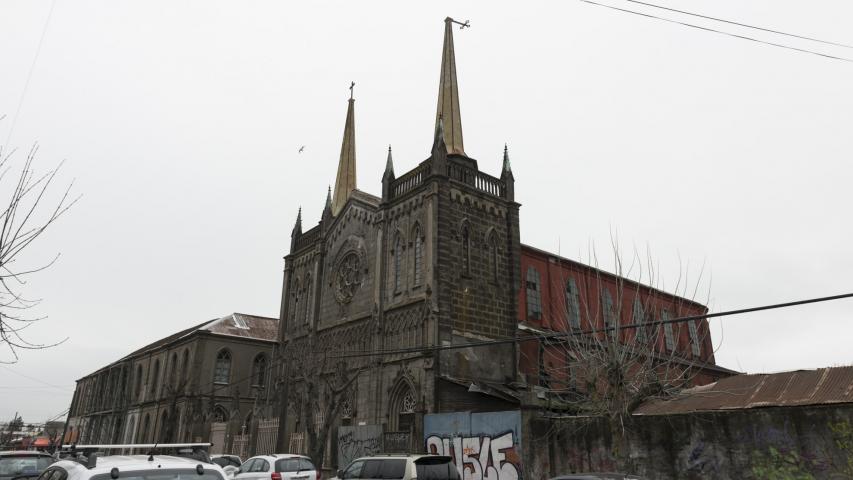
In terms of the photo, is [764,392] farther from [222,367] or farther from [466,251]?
[222,367]

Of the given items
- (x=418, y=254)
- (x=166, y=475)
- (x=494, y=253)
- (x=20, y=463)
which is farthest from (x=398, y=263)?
(x=166, y=475)

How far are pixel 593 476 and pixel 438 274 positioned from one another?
16.0 metres

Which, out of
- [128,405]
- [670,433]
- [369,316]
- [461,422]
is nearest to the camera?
[670,433]

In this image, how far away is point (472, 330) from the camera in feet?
81.9

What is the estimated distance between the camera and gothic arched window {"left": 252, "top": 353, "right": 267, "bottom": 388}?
145ft

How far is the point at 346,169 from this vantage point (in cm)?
3869

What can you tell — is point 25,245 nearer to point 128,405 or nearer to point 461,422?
point 461,422

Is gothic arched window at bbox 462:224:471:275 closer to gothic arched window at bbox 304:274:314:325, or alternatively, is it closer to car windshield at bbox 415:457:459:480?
gothic arched window at bbox 304:274:314:325

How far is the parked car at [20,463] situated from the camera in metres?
13.6

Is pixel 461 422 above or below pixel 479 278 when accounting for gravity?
below

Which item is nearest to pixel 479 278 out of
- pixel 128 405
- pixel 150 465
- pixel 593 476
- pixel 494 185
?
pixel 494 185

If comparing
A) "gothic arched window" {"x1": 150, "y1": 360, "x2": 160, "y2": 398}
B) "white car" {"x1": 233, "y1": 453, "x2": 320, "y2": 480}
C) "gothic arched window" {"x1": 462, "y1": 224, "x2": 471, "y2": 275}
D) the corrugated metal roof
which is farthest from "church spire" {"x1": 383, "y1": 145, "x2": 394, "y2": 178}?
"gothic arched window" {"x1": 150, "y1": 360, "x2": 160, "y2": 398}

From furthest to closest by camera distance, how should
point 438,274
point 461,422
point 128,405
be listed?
1. point 128,405
2. point 438,274
3. point 461,422

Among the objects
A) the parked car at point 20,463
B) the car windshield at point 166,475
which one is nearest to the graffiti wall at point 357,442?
the parked car at point 20,463
